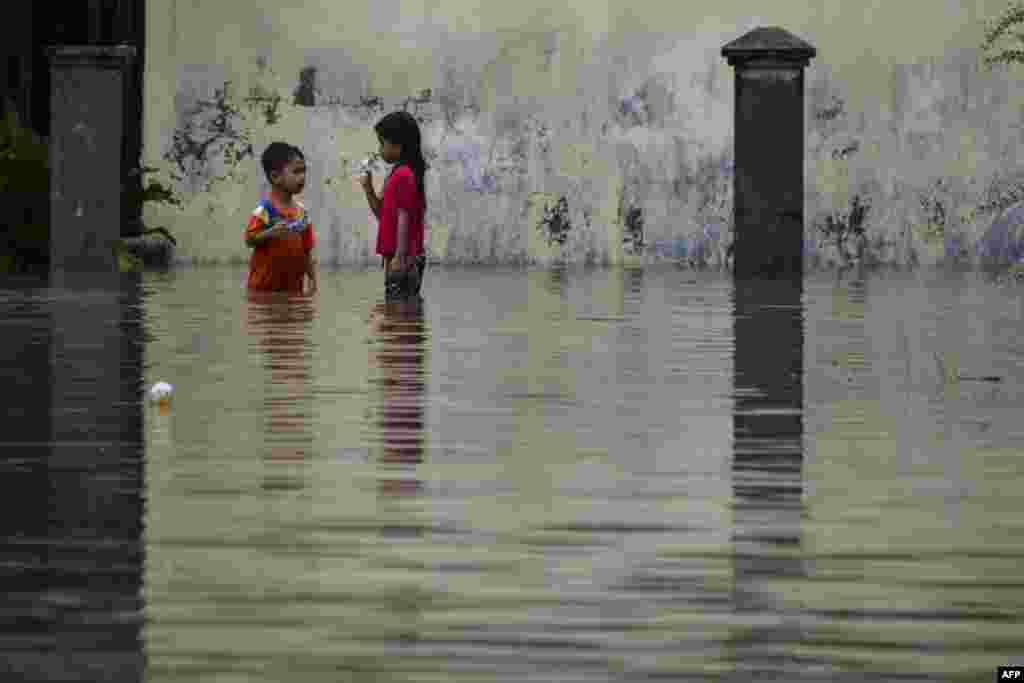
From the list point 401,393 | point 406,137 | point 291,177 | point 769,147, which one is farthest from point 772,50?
point 401,393

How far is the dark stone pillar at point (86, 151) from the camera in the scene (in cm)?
2806

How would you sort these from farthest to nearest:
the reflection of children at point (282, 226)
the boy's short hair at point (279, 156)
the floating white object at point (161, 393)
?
the reflection of children at point (282, 226) → the boy's short hair at point (279, 156) → the floating white object at point (161, 393)

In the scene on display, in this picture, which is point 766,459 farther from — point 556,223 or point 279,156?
point 556,223

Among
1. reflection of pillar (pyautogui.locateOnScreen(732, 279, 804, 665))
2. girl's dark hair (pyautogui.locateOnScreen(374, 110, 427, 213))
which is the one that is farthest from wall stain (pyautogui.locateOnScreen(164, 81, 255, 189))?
reflection of pillar (pyautogui.locateOnScreen(732, 279, 804, 665))

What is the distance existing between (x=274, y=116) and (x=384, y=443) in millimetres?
22965

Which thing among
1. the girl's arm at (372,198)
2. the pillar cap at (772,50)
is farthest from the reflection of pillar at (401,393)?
the pillar cap at (772,50)

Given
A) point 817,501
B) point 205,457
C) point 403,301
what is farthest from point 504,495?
point 403,301

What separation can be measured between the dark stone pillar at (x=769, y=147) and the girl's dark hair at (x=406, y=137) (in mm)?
7637

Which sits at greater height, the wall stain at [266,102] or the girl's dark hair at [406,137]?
the wall stain at [266,102]

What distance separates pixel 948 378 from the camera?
1331 cm

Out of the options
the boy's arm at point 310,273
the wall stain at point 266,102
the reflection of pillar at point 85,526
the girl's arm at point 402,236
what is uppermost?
the wall stain at point 266,102

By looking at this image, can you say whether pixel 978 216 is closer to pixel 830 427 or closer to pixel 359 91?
pixel 359 91

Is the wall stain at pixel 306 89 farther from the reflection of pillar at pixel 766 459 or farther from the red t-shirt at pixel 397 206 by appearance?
the reflection of pillar at pixel 766 459

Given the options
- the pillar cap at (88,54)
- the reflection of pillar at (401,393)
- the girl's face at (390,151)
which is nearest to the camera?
the reflection of pillar at (401,393)
